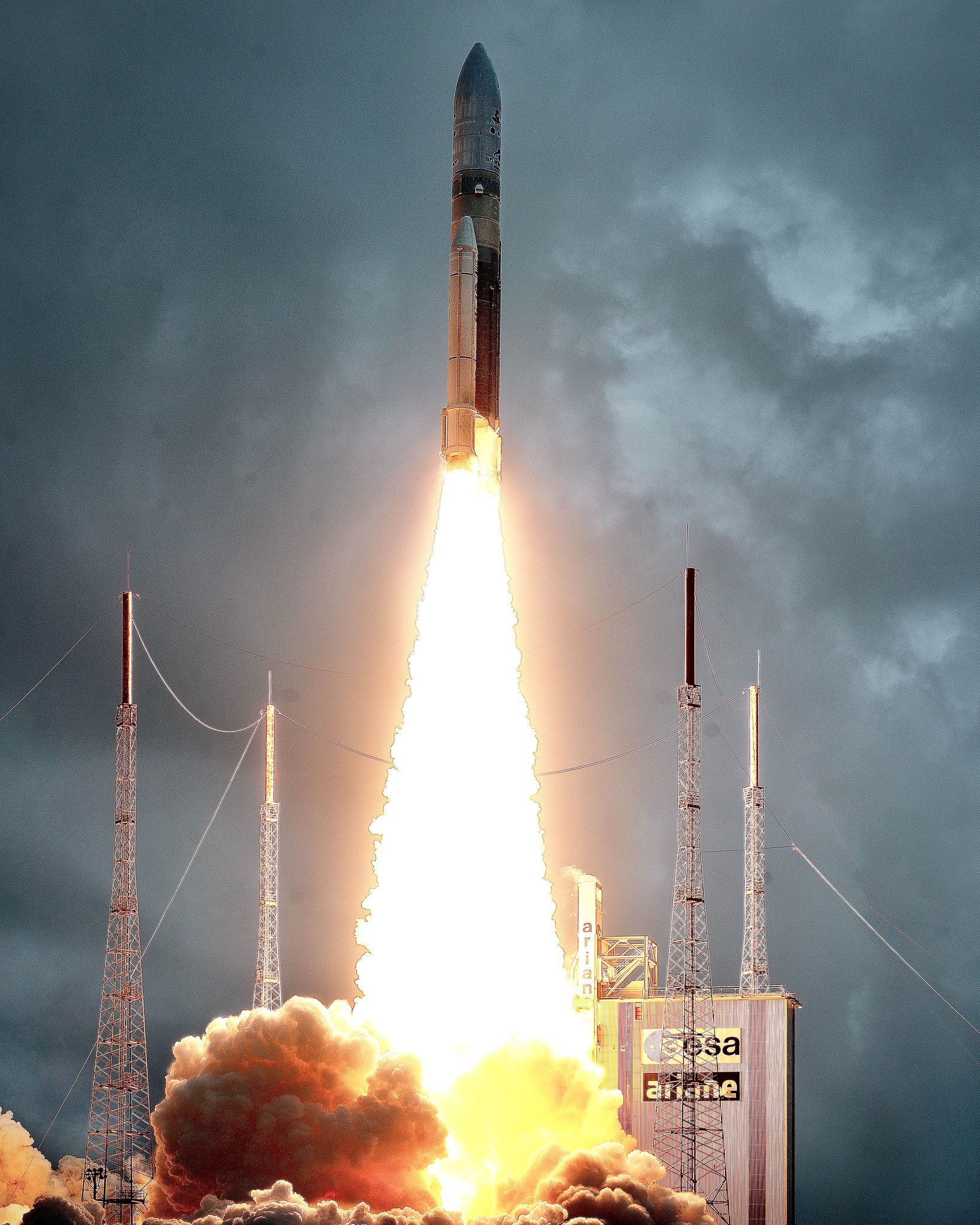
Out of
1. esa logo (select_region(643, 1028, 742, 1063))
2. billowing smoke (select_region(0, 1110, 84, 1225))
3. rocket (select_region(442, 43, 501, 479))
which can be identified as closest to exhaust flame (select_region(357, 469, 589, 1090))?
rocket (select_region(442, 43, 501, 479))

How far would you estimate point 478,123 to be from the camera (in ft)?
277

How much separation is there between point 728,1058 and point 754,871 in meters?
9.56

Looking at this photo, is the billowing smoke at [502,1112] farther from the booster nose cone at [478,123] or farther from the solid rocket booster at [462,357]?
the booster nose cone at [478,123]

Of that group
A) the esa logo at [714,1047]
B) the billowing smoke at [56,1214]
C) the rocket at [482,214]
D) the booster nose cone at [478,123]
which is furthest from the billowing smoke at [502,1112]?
the booster nose cone at [478,123]

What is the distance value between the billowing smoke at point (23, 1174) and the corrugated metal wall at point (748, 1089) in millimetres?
24058

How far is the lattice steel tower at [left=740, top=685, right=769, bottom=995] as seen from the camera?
323 feet

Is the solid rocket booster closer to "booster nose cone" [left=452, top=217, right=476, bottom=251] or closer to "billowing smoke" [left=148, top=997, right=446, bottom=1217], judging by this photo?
"booster nose cone" [left=452, top=217, right=476, bottom=251]

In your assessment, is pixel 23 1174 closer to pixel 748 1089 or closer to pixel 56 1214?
pixel 56 1214

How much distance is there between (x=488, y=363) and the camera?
84500 millimetres

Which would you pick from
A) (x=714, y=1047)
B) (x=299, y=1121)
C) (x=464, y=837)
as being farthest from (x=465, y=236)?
(x=714, y=1047)

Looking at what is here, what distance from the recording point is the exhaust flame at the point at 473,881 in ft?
261

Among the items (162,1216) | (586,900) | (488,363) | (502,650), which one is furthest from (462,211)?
(162,1216)

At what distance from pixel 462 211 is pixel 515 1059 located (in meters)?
32.2

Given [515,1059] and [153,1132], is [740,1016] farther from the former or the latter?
[153,1132]
